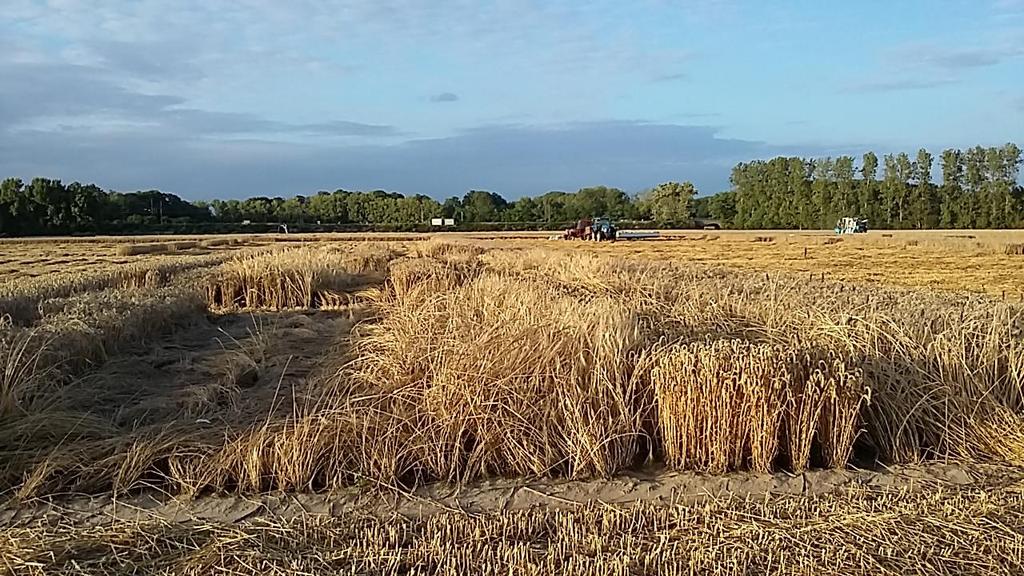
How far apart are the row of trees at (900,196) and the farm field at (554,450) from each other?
264ft

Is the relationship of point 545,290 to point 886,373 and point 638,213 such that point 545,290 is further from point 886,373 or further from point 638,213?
point 638,213

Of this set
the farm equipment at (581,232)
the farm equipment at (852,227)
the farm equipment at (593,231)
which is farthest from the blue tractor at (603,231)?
the farm equipment at (852,227)

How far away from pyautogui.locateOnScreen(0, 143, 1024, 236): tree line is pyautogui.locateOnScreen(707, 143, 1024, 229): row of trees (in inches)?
4.4

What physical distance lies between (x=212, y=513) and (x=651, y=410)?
8.71 ft

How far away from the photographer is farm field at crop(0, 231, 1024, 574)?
357 cm

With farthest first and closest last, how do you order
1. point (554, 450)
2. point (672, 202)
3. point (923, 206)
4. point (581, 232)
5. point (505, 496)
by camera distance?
point (672, 202), point (923, 206), point (581, 232), point (554, 450), point (505, 496)

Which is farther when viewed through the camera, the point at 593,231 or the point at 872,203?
→ the point at 872,203

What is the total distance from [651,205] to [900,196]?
94.5ft

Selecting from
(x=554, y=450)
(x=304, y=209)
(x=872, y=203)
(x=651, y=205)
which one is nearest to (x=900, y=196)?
(x=872, y=203)

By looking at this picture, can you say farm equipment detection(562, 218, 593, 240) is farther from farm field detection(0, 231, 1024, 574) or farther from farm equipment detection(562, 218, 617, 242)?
farm field detection(0, 231, 1024, 574)

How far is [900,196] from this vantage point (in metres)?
82.9

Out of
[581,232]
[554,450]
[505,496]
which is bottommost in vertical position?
[505,496]

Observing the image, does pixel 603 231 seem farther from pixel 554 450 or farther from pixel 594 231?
pixel 554 450

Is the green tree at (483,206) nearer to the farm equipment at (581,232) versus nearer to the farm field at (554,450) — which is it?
the farm equipment at (581,232)
